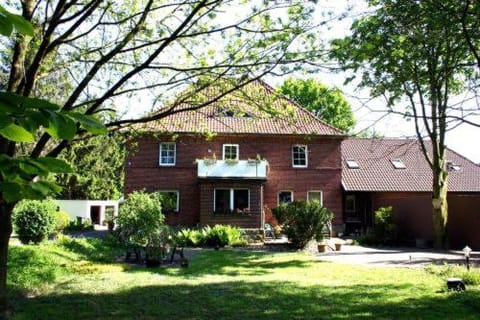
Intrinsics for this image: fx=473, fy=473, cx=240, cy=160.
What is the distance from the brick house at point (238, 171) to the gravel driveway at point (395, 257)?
29.0 ft

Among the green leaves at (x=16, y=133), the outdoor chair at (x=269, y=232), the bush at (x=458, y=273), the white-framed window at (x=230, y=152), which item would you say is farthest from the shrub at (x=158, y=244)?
the white-framed window at (x=230, y=152)

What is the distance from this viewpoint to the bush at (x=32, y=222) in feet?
56.5

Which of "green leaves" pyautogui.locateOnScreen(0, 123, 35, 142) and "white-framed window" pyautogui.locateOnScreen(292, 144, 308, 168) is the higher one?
"white-framed window" pyautogui.locateOnScreen(292, 144, 308, 168)

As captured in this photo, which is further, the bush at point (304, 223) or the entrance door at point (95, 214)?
the entrance door at point (95, 214)

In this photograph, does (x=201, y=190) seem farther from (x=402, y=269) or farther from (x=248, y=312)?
(x=248, y=312)

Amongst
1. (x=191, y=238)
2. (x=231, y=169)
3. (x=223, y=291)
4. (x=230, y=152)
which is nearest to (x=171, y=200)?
(x=231, y=169)

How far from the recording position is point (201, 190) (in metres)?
27.2

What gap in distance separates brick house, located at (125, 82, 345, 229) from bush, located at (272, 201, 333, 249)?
664 cm

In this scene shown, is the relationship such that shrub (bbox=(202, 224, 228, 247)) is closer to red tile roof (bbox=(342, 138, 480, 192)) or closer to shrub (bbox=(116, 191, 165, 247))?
shrub (bbox=(116, 191, 165, 247))

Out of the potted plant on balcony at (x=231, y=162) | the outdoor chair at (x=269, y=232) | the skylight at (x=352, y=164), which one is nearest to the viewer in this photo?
the outdoor chair at (x=269, y=232)

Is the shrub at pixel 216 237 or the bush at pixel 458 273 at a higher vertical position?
the shrub at pixel 216 237

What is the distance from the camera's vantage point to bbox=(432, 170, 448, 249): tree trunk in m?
20.2

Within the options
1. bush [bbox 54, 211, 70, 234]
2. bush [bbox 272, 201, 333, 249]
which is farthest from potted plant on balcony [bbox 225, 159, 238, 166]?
bush [bbox 54, 211, 70, 234]

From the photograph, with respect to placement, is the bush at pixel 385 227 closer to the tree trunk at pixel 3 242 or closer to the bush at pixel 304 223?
the bush at pixel 304 223
